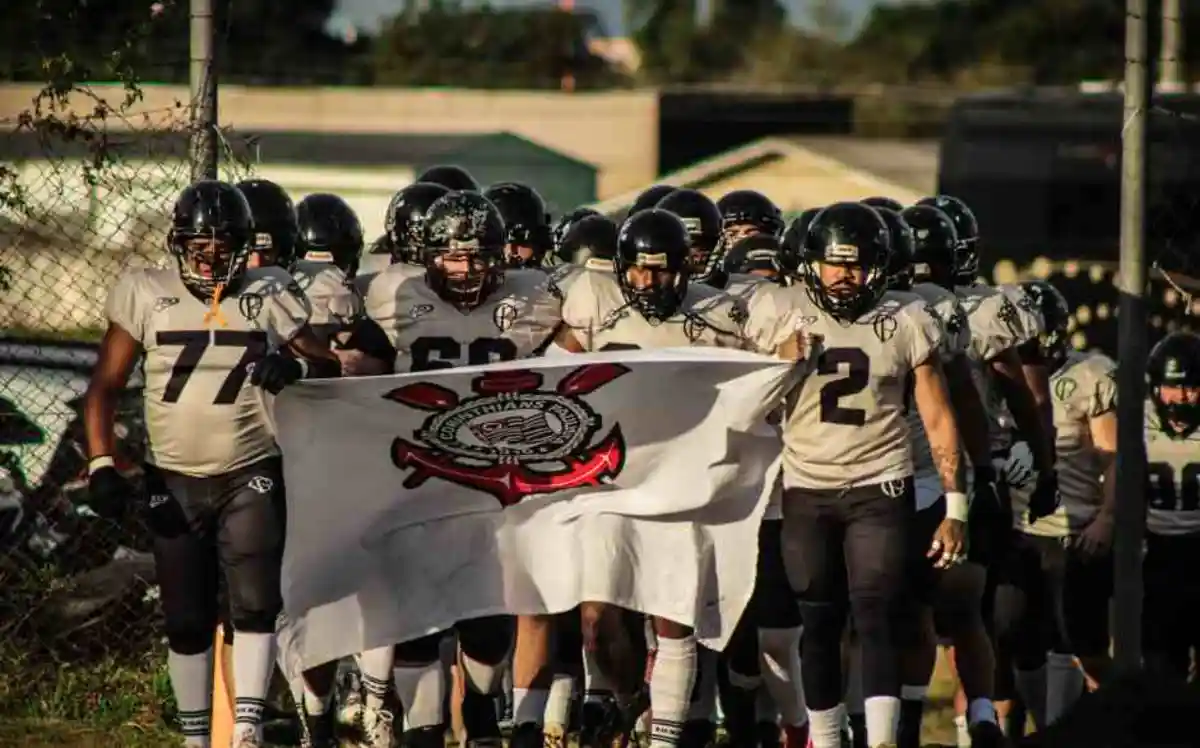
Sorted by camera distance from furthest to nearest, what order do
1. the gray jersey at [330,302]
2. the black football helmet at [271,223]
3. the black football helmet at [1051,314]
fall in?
the black football helmet at [1051,314]
the black football helmet at [271,223]
the gray jersey at [330,302]

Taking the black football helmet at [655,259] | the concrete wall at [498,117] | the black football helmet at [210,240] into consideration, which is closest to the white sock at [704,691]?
the black football helmet at [655,259]

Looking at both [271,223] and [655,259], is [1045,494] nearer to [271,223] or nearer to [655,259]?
[655,259]

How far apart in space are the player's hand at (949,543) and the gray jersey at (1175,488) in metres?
2.59

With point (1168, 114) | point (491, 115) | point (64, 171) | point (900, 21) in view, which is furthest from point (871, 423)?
point (900, 21)

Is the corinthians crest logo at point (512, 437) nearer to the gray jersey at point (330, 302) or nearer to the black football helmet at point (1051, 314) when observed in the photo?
the gray jersey at point (330, 302)

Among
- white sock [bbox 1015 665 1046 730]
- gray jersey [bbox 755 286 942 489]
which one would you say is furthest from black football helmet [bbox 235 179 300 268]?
white sock [bbox 1015 665 1046 730]

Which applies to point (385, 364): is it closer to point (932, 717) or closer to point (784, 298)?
point (784, 298)

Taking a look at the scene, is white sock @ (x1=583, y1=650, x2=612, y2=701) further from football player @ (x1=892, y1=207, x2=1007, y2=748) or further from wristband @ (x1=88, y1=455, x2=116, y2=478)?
wristband @ (x1=88, y1=455, x2=116, y2=478)

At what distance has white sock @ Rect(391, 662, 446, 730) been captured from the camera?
8.19 m

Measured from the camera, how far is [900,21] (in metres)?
63.8

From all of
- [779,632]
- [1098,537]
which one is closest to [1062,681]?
[1098,537]

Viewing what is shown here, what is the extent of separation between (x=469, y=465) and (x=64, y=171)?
2478 millimetres

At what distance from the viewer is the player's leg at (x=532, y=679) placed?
8.26m

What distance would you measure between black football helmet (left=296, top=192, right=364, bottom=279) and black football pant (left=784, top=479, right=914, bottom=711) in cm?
229
